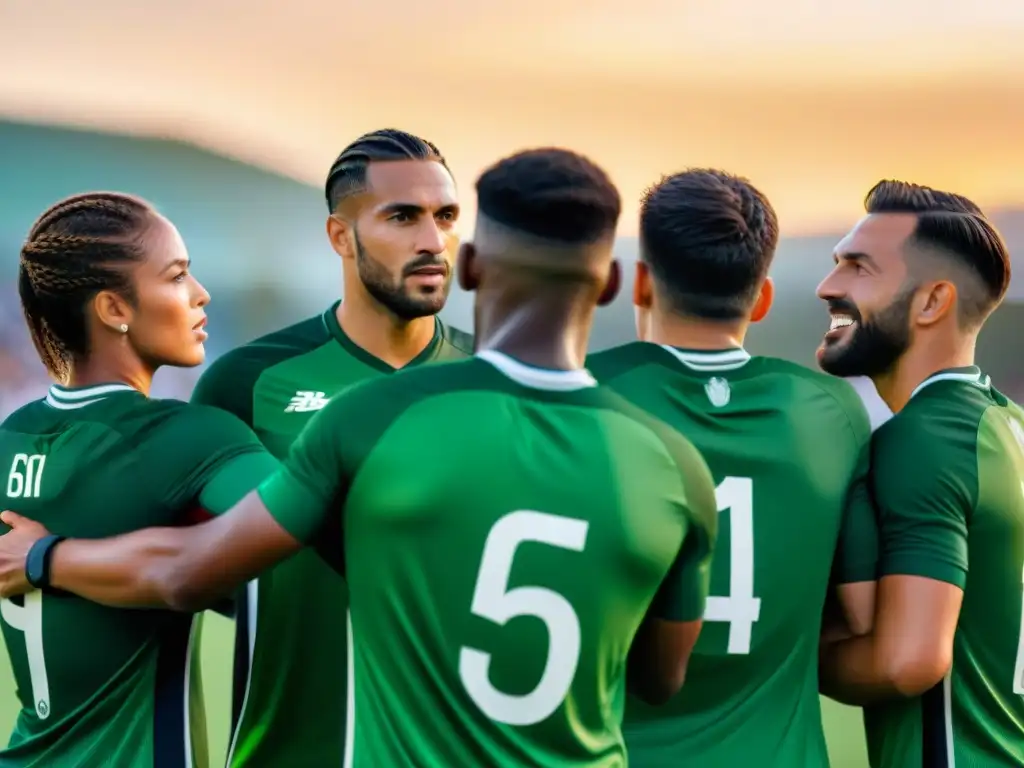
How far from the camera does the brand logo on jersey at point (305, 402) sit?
3.64 m

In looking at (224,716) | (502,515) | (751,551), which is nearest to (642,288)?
(751,551)

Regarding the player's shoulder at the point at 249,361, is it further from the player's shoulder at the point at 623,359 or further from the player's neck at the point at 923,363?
the player's neck at the point at 923,363

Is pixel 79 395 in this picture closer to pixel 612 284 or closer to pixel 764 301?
pixel 612 284

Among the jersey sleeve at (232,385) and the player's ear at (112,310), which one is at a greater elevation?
A: the player's ear at (112,310)

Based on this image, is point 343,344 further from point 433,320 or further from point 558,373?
point 558,373

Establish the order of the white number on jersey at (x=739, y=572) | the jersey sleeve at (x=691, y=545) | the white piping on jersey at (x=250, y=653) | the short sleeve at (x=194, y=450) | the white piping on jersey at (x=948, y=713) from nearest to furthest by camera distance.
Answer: the jersey sleeve at (x=691, y=545)
the short sleeve at (x=194, y=450)
the white number on jersey at (x=739, y=572)
the white piping on jersey at (x=948, y=713)
the white piping on jersey at (x=250, y=653)

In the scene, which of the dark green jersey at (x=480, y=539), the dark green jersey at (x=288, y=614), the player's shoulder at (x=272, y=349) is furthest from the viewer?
the player's shoulder at (x=272, y=349)

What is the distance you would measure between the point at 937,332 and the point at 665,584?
4.24 feet

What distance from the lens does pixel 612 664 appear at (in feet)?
7.63

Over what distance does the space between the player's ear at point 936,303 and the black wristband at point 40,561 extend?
2139mm

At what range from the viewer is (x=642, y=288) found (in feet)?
10.1

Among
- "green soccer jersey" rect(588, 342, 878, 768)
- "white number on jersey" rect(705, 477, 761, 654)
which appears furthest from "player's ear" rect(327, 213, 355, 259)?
"white number on jersey" rect(705, 477, 761, 654)

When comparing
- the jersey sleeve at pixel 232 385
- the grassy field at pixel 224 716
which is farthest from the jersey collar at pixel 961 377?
the grassy field at pixel 224 716

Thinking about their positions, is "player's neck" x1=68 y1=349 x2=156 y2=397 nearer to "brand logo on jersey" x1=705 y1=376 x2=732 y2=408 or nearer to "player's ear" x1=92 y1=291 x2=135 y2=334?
"player's ear" x1=92 y1=291 x2=135 y2=334
